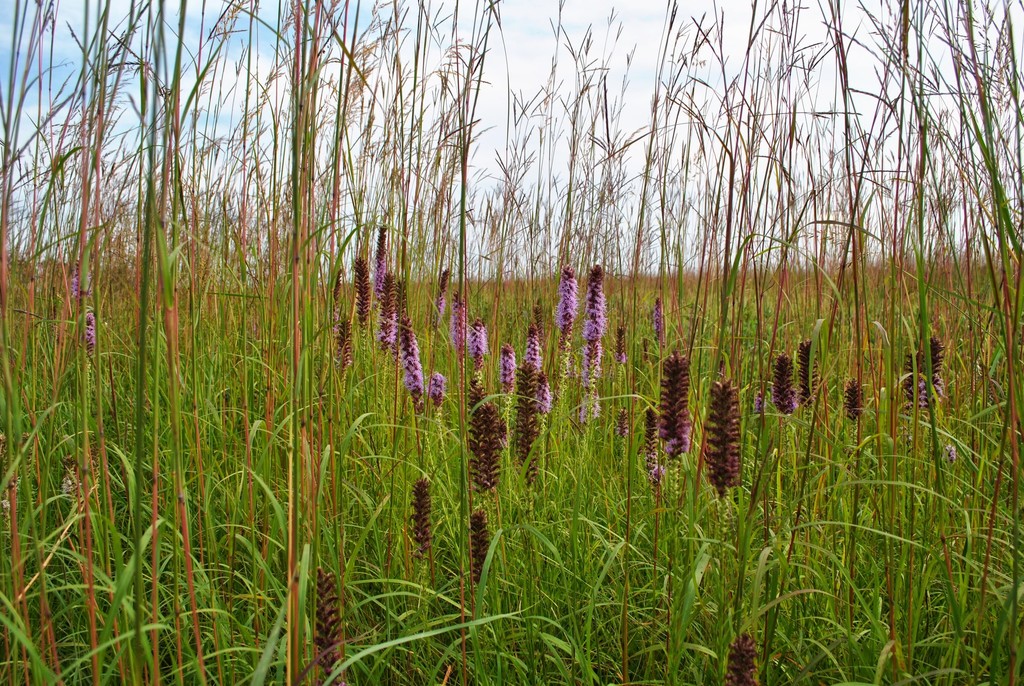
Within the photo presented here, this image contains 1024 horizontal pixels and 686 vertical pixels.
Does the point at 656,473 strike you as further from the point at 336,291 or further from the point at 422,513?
the point at 336,291

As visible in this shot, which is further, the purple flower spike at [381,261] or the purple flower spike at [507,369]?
the purple flower spike at [507,369]

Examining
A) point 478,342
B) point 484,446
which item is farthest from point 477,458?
point 478,342

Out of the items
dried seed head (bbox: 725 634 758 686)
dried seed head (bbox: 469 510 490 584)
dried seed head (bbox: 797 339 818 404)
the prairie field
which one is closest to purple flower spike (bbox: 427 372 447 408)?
the prairie field

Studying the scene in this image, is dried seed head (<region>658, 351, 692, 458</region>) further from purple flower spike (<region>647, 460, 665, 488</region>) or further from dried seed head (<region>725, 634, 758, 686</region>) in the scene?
purple flower spike (<region>647, 460, 665, 488</region>)

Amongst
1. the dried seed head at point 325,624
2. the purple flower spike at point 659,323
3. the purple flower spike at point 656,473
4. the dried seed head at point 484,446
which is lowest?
the dried seed head at point 325,624

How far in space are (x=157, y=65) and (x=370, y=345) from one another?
2.16 m

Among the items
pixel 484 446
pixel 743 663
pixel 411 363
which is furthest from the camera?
pixel 411 363

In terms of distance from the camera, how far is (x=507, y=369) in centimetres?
247

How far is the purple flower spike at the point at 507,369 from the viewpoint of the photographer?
8.07 feet

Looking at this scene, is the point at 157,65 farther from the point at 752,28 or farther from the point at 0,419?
the point at 0,419

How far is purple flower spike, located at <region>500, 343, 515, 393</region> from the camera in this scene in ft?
8.07

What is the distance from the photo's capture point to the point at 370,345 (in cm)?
284

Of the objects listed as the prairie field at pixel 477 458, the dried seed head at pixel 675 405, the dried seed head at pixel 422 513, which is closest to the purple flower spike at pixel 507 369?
the prairie field at pixel 477 458

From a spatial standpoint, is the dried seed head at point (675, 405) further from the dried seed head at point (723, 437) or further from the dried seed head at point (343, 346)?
the dried seed head at point (343, 346)
